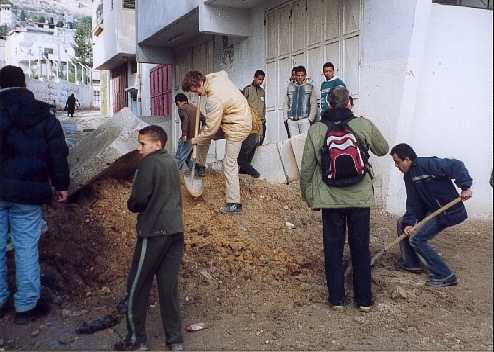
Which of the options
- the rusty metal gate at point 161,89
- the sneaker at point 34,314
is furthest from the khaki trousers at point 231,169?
the rusty metal gate at point 161,89

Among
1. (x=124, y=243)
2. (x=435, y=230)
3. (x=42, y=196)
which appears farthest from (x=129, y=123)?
(x=435, y=230)

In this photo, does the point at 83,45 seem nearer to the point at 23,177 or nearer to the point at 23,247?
the point at 23,177

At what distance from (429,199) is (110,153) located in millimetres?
3165

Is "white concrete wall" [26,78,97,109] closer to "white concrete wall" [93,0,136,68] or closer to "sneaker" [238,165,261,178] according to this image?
"white concrete wall" [93,0,136,68]

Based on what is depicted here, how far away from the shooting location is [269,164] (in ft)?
25.2

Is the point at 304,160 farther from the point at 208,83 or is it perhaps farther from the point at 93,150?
the point at 93,150

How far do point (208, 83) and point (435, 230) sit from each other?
2.75 metres

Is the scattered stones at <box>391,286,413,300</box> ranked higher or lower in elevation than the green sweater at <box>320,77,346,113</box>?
lower

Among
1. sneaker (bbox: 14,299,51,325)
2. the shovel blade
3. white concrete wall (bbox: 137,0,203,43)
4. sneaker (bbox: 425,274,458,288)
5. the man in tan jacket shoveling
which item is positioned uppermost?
white concrete wall (bbox: 137,0,203,43)

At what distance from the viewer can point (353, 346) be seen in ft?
11.2

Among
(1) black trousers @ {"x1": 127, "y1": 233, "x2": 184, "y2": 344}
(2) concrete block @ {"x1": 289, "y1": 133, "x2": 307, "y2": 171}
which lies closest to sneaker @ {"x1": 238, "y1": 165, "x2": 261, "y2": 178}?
(2) concrete block @ {"x1": 289, "y1": 133, "x2": 307, "y2": 171}

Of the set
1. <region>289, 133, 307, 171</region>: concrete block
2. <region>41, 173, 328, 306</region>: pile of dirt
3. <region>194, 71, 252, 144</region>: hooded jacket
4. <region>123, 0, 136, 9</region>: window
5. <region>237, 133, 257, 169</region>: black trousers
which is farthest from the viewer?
<region>123, 0, 136, 9</region>: window

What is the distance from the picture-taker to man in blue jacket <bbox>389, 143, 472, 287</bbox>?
4.24 m

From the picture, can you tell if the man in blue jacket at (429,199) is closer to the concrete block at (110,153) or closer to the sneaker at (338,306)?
the sneaker at (338,306)
